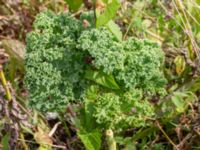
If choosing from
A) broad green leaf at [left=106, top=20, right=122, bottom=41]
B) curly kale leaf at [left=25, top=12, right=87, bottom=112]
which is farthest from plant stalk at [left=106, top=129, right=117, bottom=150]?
broad green leaf at [left=106, top=20, right=122, bottom=41]

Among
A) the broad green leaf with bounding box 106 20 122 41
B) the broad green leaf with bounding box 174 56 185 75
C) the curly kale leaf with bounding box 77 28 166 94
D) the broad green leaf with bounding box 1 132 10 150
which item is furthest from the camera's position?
the broad green leaf with bounding box 174 56 185 75

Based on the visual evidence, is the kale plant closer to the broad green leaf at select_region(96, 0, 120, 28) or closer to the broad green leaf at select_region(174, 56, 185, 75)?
the broad green leaf at select_region(96, 0, 120, 28)

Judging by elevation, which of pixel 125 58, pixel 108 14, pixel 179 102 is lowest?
pixel 179 102

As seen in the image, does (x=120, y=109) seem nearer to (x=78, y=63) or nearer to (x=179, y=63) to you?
(x=78, y=63)

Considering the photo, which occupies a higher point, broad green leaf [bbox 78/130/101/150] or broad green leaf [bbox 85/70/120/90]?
broad green leaf [bbox 85/70/120/90]

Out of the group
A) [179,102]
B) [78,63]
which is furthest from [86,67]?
[179,102]

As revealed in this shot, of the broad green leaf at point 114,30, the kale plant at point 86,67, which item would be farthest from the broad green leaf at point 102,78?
the broad green leaf at point 114,30
